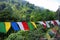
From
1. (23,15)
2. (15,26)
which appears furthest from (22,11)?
(15,26)

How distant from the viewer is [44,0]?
527 cm

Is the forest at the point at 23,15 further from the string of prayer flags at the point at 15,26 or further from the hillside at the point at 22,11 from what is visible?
the string of prayer flags at the point at 15,26

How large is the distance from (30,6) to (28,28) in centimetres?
123

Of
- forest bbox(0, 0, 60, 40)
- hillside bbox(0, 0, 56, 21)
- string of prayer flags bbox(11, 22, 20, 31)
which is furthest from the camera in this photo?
hillside bbox(0, 0, 56, 21)

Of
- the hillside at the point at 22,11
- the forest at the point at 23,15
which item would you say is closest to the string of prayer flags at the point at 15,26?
the forest at the point at 23,15

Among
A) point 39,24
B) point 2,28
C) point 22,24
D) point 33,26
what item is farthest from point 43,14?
point 2,28

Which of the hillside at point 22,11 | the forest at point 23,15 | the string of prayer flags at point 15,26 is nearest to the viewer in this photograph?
the string of prayer flags at point 15,26

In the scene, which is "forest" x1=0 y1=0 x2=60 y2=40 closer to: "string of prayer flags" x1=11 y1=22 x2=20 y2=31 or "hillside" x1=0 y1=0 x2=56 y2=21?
"hillside" x1=0 y1=0 x2=56 y2=21

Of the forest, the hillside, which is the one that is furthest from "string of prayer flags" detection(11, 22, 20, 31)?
the hillside

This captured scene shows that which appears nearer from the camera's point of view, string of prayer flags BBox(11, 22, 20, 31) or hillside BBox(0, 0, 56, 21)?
string of prayer flags BBox(11, 22, 20, 31)

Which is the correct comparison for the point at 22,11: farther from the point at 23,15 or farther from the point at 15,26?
the point at 15,26

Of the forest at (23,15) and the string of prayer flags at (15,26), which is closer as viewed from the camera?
the string of prayer flags at (15,26)

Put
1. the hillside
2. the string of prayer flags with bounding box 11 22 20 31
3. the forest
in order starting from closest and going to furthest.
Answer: the string of prayer flags with bounding box 11 22 20 31
the forest
the hillside

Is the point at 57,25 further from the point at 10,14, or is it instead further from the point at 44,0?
the point at 10,14
